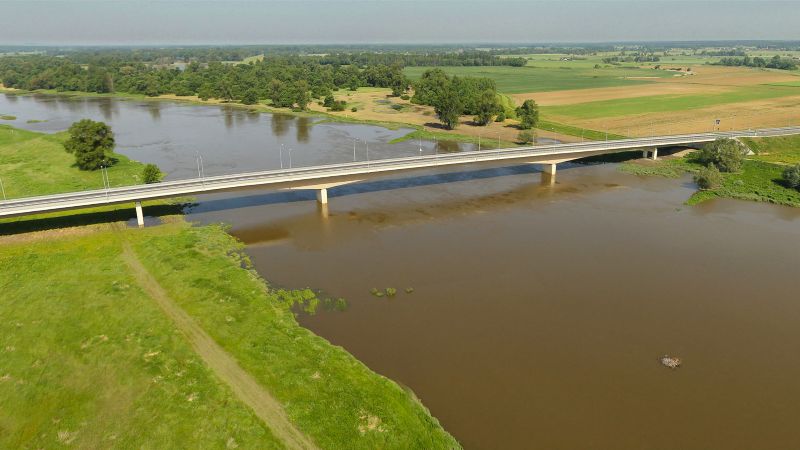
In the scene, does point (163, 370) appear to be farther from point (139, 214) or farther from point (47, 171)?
point (47, 171)

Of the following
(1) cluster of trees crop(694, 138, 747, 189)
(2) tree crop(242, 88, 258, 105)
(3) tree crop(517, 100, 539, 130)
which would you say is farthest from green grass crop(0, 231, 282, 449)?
(2) tree crop(242, 88, 258, 105)

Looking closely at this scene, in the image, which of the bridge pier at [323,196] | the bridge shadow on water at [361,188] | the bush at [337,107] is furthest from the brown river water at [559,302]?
the bush at [337,107]

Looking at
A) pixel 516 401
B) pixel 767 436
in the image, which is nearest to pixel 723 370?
pixel 767 436

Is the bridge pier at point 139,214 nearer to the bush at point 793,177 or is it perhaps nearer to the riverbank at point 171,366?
the riverbank at point 171,366

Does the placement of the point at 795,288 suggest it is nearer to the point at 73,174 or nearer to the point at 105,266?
the point at 105,266

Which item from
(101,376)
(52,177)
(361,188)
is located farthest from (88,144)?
(101,376)
